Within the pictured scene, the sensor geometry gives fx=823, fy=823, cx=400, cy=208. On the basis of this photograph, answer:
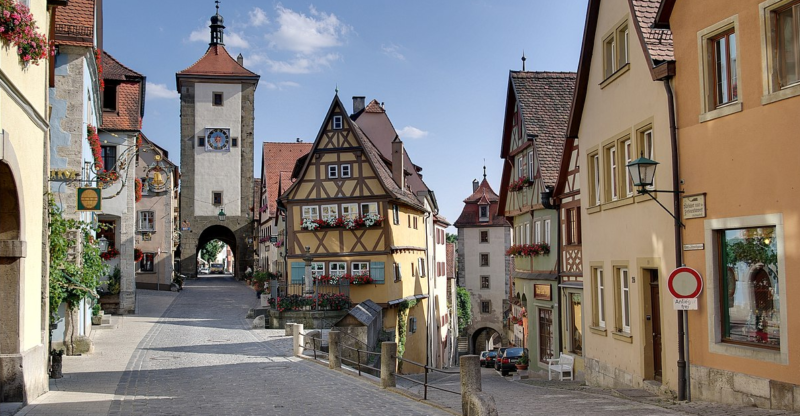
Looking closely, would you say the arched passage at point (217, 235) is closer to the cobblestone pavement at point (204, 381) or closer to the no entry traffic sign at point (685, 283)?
the cobblestone pavement at point (204, 381)

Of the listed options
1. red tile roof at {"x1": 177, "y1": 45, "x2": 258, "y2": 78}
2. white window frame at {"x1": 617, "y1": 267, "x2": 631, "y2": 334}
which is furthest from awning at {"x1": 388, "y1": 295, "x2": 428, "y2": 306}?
red tile roof at {"x1": 177, "y1": 45, "x2": 258, "y2": 78}

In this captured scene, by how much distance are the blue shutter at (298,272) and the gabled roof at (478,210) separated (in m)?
26.1

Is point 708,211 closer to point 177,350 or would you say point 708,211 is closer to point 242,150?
point 177,350

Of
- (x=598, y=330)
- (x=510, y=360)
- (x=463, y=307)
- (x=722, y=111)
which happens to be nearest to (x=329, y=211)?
(x=510, y=360)

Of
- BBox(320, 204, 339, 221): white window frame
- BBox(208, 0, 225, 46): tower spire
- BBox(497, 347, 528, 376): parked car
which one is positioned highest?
BBox(208, 0, 225, 46): tower spire

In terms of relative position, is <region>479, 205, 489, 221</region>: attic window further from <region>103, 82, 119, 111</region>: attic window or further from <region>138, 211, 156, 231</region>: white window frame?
<region>103, 82, 119, 111</region>: attic window

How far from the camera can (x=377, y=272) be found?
3155 centimetres

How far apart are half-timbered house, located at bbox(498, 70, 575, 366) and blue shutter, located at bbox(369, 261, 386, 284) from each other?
6.18m

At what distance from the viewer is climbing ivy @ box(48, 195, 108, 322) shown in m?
15.1

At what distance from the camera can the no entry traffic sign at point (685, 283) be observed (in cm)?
1215

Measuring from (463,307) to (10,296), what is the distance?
48.5 meters

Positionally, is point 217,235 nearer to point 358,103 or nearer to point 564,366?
point 358,103

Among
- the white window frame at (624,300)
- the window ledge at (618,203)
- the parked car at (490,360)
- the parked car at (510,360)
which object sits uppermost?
the window ledge at (618,203)

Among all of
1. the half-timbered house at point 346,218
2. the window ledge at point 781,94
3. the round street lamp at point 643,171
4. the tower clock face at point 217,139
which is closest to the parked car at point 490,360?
the half-timbered house at point 346,218
